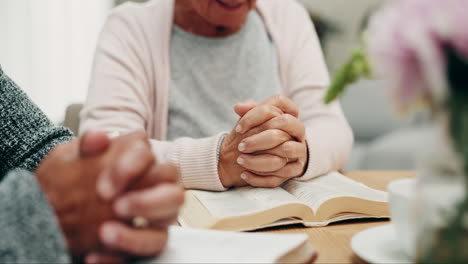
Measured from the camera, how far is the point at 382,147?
237cm

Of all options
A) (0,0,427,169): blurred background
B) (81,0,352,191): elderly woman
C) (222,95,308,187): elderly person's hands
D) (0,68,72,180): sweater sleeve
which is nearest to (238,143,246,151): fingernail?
(222,95,308,187): elderly person's hands

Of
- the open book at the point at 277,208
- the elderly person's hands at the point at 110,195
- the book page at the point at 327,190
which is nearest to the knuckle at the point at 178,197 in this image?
the elderly person's hands at the point at 110,195

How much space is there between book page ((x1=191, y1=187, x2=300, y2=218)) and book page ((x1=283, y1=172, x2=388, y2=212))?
0.10ft

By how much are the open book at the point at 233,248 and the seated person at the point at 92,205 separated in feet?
0.11

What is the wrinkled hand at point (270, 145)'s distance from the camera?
2.64 ft

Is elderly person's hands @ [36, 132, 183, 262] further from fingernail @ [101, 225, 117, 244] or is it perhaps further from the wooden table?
the wooden table

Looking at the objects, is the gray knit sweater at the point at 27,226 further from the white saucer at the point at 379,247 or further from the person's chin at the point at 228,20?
the person's chin at the point at 228,20

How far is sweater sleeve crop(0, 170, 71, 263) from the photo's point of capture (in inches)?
16.1

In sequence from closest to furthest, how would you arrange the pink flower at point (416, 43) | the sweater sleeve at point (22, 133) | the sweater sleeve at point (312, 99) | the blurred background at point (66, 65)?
the pink flower at point (416, 43)
the sweater sleeve at point (22, 133)
the sweater sleeve at point (312, 99)
the blurred background at point (66, 65)

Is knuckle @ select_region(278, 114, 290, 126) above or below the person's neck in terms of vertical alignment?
below

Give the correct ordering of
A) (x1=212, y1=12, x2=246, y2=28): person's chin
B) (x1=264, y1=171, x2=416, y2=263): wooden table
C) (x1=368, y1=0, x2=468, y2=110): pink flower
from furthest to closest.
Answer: (x1=212, y1=12, x2=246, y2=28): person's chin, (x1=264, y1=171, x2=416, y2=263): wooden table, (x1=368, y1=0, x2=468, y2=110): pink flower

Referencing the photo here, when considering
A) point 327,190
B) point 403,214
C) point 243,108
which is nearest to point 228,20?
point 243,108

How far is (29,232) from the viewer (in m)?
0.41

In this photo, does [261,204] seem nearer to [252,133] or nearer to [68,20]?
[252,133]
